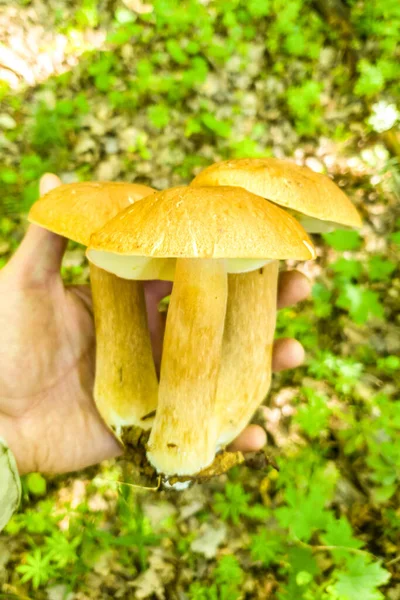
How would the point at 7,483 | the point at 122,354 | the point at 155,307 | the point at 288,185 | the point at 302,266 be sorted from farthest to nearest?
the point at 302,266 → the point at 155,307 → the point at 122,354 → the point at 7,483 → the point at 288,185

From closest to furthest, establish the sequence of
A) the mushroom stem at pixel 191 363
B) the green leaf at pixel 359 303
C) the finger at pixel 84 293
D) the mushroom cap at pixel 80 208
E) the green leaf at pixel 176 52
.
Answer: the mushroom cap at pixel 80 208
the mushroom stem at pixel 191 363
the finger at pixel 84 293
the green leaf at pixel 359 303
the green leaf at pixel 176 52

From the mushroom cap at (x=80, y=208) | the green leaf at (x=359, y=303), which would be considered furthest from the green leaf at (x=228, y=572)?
the mushroom cap at (x=80, y=208)

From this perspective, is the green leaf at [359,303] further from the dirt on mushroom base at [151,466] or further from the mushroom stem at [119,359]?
the mushroom stem at [119,359]

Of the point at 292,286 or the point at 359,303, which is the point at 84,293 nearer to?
the point at 292,286

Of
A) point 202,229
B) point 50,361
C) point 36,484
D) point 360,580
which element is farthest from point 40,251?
point 360,580

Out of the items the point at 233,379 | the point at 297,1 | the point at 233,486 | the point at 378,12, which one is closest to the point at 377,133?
the point at 378,12

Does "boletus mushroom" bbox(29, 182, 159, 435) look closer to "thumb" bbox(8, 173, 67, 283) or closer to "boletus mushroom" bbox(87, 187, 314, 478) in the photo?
"boletus mushroom" bbox(87, 187, 314, 478)

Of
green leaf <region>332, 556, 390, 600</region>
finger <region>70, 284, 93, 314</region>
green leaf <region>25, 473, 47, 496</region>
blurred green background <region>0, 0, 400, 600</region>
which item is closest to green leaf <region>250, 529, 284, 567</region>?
blurred green background <region>0, 0, 400, 600</region>
